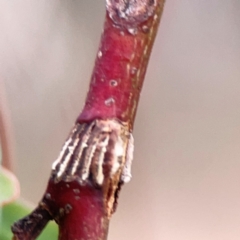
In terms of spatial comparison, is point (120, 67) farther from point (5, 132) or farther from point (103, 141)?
point (5, 132)

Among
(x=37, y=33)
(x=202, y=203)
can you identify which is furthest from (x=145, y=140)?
(x=37, y=33)

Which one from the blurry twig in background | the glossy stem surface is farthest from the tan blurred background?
the glossy stem surface

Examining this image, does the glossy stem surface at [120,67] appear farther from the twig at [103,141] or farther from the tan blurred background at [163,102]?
the tan blurred background at [163,102]

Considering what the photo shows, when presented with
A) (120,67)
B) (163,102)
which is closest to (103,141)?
(120,67)

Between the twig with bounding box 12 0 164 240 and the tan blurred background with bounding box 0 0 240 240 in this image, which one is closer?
the twig with bounding box 12 0 164 240

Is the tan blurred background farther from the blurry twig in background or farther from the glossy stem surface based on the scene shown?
the glossy stem surface

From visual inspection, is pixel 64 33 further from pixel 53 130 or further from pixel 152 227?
pixel 152 227

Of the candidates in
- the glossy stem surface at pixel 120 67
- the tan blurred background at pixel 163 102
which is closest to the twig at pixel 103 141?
the glossy stem surface at pixel 120 67
